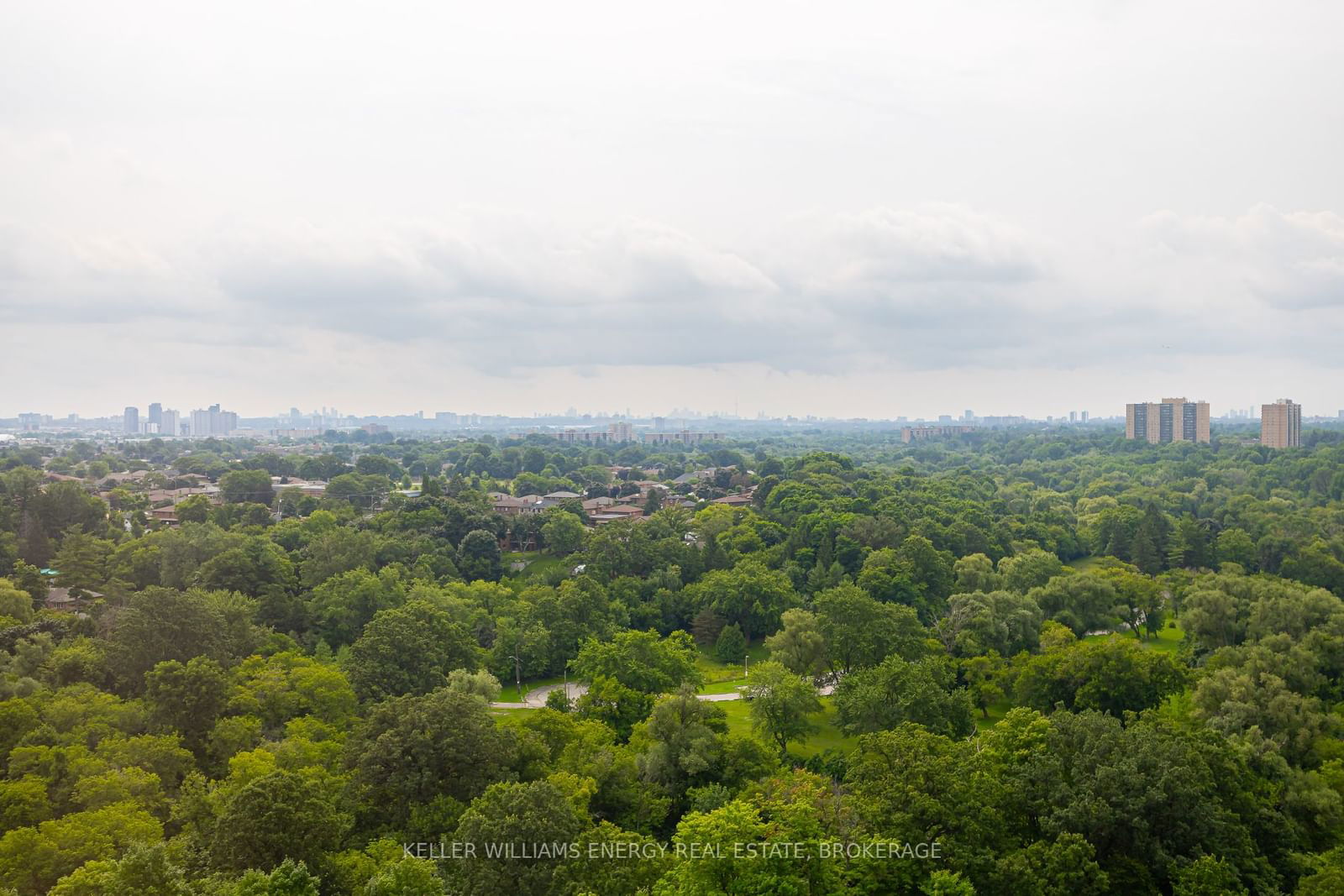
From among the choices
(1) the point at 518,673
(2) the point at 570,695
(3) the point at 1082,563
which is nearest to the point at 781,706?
(2) the point at 570,695

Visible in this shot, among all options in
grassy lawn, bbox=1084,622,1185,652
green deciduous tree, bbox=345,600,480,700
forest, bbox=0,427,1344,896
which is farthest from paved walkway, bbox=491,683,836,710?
grassy lawn, bbox=1084,622,1185,652

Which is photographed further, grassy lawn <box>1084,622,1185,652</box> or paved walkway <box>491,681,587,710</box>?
grassy lawn <box>1084,622,1185,652</box>

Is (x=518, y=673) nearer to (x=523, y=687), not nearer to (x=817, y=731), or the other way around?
(x=523, y=687)

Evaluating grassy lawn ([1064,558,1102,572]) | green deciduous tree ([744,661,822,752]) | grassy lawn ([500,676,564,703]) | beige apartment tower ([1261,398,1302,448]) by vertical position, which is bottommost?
grassy lawn ([500,676,564,703])

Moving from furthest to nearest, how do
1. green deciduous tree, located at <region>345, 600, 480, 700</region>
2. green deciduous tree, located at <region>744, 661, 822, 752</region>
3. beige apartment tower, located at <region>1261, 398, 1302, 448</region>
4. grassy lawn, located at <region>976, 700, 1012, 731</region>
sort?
beige apartment tower, located at <region>1261, 398, 1302, 448</region>
grassy lawn, located at <region>976, 700, 1012, 731</region>
green deciduous tree, located at <region>345, 600, 480, 700</region>
green deciduous tree, located at <region>744, 661, 822, 752</region>

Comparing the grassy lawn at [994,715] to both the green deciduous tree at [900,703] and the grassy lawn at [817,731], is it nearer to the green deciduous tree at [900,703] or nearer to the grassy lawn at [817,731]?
the green deciduous tree at [900,703]

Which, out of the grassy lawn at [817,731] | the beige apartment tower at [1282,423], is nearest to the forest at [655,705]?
the grassy lawn at [817,731]

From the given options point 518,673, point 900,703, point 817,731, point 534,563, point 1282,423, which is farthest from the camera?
point 1282,423

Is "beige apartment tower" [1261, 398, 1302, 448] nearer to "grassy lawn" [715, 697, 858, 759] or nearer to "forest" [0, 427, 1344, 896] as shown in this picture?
"forest" [0, 427, 1344, 896]
